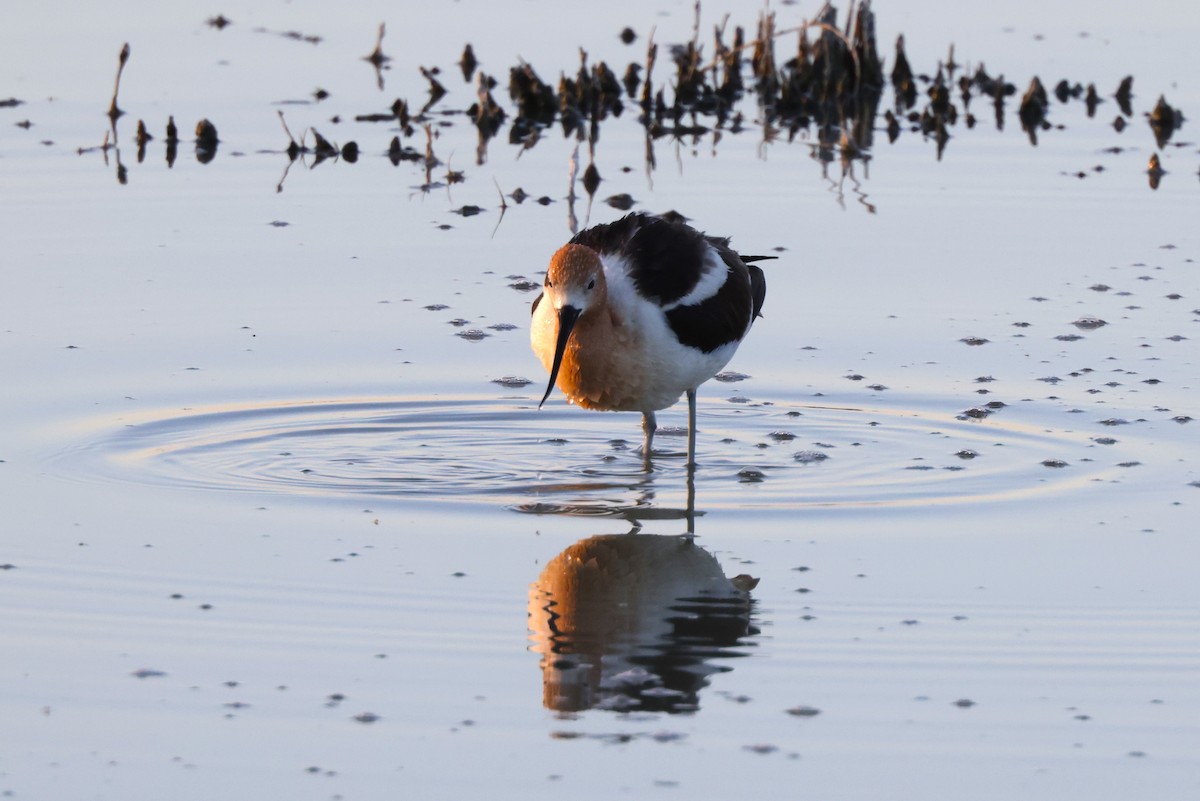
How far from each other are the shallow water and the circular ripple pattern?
0.02 metres

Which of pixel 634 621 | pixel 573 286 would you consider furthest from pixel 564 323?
pixel 634 621

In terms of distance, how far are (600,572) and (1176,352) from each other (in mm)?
3343

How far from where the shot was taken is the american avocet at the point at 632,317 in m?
6.99

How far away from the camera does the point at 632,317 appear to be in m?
7.05

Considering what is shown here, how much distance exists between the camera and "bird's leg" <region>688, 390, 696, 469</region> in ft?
24.2

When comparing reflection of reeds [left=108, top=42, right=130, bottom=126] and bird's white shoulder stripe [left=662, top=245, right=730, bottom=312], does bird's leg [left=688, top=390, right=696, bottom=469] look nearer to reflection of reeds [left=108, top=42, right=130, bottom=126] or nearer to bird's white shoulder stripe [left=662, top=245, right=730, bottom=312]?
bird's white shoulder stripe [left=662, top=245, right=730, bottom=312]

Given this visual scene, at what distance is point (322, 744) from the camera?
4.80 metres

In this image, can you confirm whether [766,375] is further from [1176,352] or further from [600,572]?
[600,572]

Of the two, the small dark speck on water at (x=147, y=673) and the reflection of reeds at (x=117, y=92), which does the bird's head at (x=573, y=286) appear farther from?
the reflection of reeds at (x=117, y=92)

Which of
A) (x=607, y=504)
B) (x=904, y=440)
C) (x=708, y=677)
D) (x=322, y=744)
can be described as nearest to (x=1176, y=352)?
(x=904, y=440)

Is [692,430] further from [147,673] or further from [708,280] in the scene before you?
[147,673]

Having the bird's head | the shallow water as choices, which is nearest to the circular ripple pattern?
the shallow water

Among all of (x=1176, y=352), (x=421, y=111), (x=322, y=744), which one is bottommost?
(x=322, y=744)

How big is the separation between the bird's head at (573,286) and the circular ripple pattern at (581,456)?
0.48 m
